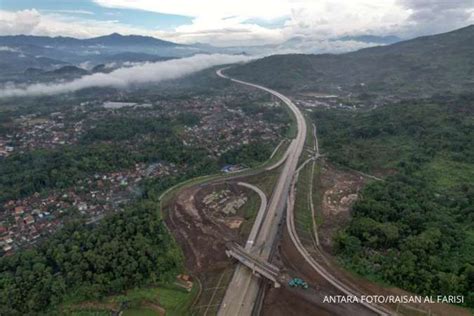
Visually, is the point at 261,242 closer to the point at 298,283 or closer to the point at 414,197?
the point at 298,283

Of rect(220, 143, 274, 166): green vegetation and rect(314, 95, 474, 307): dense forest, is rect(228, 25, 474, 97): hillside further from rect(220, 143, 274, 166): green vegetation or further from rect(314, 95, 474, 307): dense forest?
rect(220, 143, 274, 166): green vegetation

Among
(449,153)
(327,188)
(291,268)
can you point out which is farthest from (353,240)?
(449,153)

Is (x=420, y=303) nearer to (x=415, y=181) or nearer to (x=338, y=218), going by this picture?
(x=338, y=218)

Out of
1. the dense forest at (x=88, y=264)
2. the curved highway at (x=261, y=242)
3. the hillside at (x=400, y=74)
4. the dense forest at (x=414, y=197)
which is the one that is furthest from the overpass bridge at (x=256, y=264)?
the hillside at (x=400, y=74)

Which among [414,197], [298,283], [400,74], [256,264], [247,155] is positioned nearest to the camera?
[298,283]

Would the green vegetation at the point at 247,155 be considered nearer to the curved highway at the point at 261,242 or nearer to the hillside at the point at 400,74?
the curved highway at the point at 261,242

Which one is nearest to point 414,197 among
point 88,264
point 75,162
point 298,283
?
point 298,283
